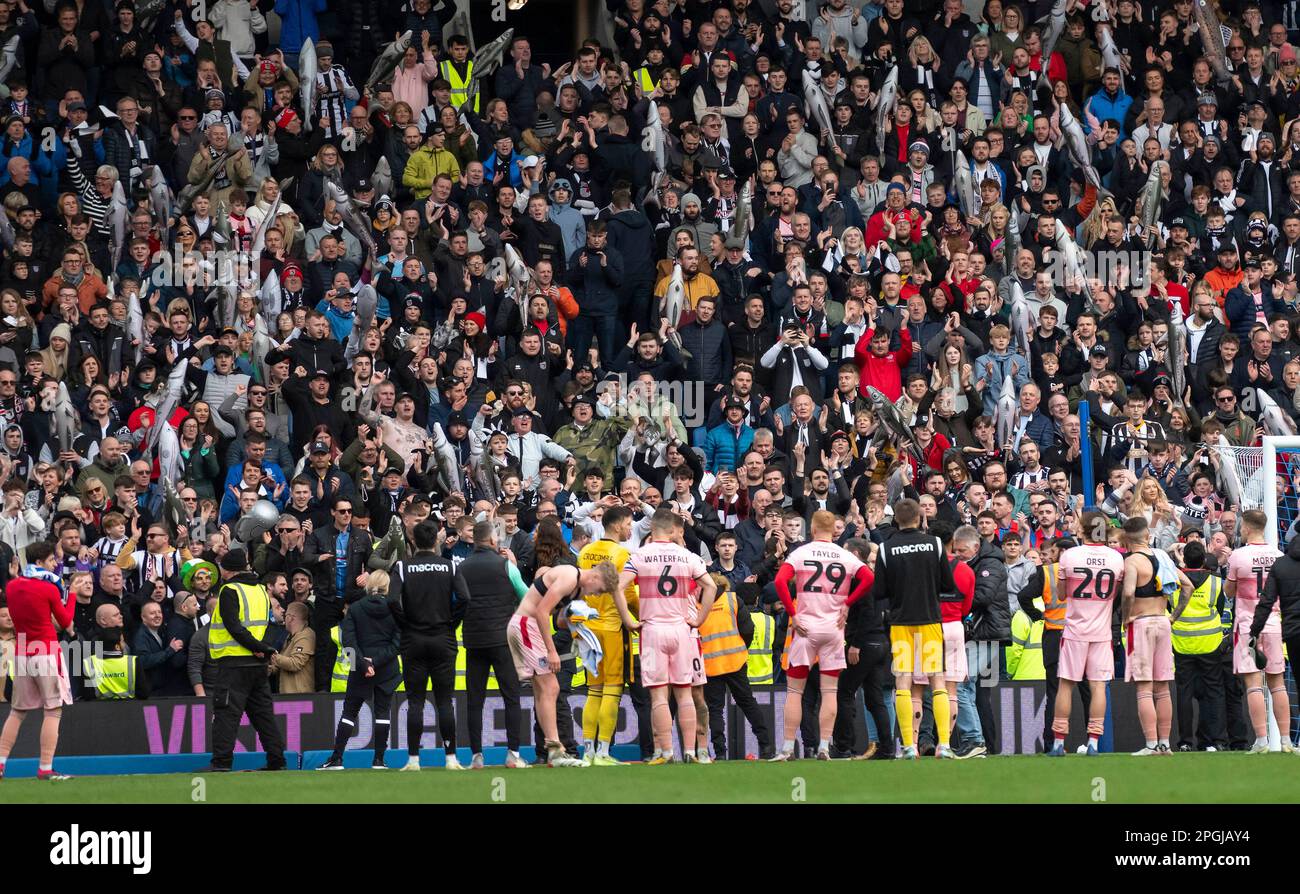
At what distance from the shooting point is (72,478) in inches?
828

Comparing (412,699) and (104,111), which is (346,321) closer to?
(104,111)

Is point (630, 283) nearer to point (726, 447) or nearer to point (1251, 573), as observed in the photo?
point (726, 447)

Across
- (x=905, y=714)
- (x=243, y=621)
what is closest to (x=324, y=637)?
(x=243, y=621)

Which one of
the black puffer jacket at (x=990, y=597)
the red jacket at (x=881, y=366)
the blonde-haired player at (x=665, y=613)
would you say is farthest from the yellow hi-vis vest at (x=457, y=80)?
the blonde-haired player at (x=665, y=613)

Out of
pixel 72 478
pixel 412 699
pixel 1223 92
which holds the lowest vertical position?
pixel 412 699

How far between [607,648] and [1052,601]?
382 cm

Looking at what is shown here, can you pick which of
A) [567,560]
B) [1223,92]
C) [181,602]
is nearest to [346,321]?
[181,602]

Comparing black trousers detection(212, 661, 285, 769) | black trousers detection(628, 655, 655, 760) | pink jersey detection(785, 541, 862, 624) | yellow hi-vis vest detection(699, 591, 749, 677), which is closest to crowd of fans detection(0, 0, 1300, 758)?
black trousers detection(212, 661, 285, 769)

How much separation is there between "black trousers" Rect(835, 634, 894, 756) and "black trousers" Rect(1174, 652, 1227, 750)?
112 inches

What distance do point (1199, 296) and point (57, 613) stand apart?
1381 centimetres

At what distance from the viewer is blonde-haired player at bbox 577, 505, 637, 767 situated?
16.5 m

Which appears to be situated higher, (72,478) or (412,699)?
(72,478)

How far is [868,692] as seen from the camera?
1714cm

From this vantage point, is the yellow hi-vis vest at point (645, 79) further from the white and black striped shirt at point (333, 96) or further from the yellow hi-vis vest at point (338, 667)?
the yellow hi-vis vest at point (338, 667)
